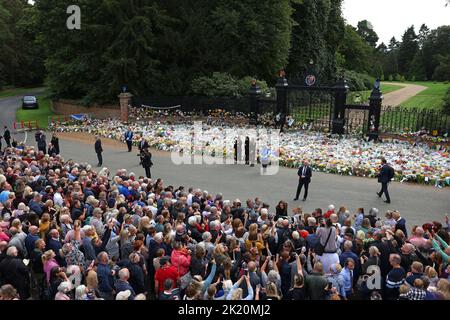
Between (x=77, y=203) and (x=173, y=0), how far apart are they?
30061mm

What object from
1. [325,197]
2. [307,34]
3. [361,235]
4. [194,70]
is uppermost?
[307,34]

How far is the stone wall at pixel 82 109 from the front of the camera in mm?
35250

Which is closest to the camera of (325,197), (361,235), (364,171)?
(361,235)

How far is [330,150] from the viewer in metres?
22.3

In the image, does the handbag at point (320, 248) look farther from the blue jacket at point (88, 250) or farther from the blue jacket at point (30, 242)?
the blue jacket at point (30, 242)

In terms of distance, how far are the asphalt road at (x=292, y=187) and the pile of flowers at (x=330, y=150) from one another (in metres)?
0.67

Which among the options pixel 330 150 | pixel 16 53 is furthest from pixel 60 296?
pixel 16 53

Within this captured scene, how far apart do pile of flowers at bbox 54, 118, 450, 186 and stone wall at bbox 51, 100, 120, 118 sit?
195 inches

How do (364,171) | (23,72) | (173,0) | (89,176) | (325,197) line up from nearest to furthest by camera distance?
(89,176) < (325,197) < (364,171) < (173,0) < (23,72)

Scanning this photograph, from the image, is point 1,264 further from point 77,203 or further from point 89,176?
point 89,176

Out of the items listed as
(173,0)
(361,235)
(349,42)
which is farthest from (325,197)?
(349,42)

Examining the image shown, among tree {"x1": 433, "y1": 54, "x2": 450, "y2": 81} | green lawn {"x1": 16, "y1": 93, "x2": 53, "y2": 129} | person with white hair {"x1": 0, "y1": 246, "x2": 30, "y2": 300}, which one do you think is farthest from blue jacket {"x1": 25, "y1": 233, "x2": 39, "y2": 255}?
tree {"x1": 433, "y1": 54, "x2": 450, "y2": 81}

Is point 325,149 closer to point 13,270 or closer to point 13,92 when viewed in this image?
point 13,270

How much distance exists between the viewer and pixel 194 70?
37406 millimetres
